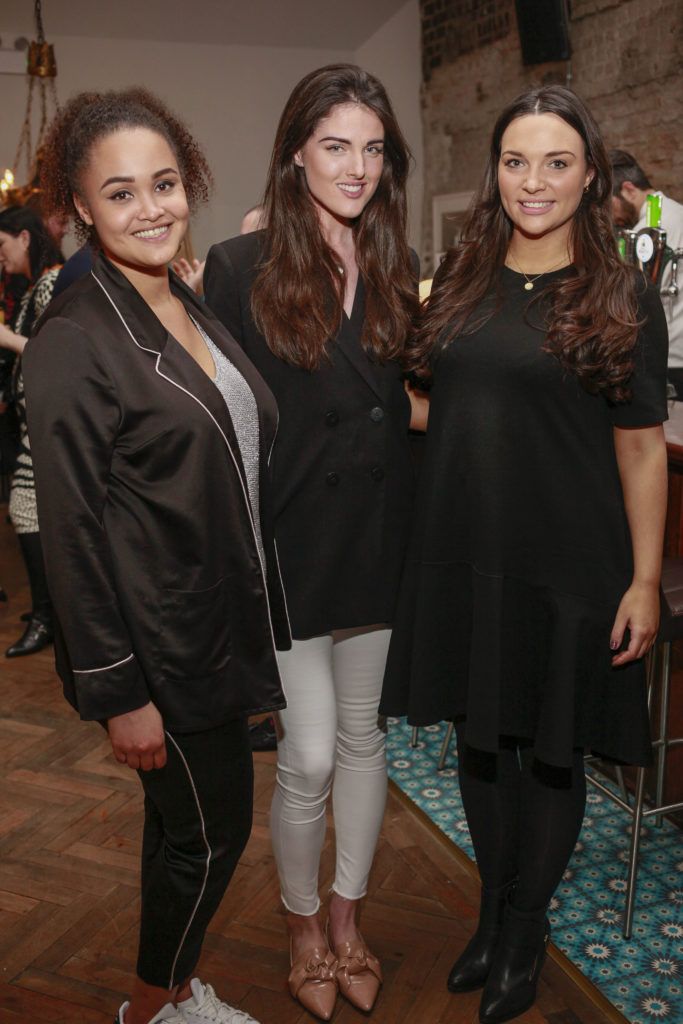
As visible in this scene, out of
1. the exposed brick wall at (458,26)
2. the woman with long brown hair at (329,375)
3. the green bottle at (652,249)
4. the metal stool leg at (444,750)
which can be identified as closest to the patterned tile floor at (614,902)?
the metal stool leg at (444,750)

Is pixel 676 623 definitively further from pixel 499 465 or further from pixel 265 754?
pixel 265 754

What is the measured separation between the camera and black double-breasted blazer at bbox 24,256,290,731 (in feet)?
4.38

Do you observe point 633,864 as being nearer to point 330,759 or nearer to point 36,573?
point 330,759

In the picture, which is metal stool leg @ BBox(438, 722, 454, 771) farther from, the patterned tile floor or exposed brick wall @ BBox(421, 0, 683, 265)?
exposed brick wall @ BBox(421, 0, 683, 265)

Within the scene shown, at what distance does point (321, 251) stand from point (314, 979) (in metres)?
1.43

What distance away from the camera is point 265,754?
3.07 m

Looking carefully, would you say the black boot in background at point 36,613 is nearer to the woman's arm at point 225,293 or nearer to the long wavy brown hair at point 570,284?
the woman's arm at point 225,293

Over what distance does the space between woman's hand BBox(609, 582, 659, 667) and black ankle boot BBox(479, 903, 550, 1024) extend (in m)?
0.59

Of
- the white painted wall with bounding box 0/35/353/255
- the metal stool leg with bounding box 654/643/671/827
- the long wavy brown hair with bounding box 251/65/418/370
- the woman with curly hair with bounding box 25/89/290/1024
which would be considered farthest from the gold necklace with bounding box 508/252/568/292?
the white painted wall with bounding box 0/35/353/255

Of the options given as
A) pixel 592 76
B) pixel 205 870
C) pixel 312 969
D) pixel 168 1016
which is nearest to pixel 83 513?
pixel 205 870

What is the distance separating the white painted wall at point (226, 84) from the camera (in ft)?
23.1

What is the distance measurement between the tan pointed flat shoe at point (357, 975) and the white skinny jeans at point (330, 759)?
0.38 ft

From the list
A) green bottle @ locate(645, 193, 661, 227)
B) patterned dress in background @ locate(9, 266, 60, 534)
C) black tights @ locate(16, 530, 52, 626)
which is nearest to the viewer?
green bottle @ locate(645, 193, 661, 227)

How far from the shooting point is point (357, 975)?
6.54 ft
